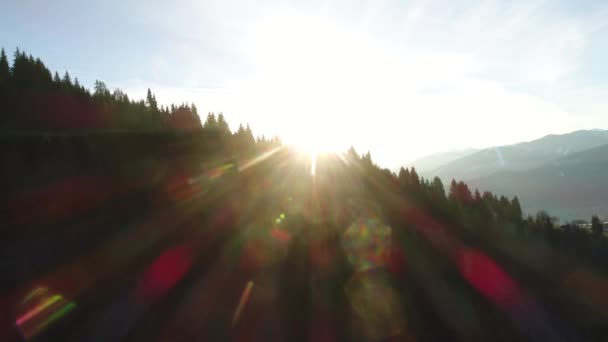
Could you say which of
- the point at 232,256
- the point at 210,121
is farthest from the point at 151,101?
the point at 232,256

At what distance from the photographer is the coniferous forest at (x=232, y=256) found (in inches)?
1080

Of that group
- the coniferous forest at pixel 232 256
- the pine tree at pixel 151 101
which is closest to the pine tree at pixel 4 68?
the coniferous forest at pixel 232 256

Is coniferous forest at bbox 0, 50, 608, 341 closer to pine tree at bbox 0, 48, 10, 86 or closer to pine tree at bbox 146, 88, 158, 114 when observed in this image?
pine tree at bbox 0, 48, 10, 86

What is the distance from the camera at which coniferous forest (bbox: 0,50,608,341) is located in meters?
27.4

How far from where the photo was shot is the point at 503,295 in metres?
48.0

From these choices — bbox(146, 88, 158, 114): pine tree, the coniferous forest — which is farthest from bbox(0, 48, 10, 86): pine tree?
bbox(146, 88, 158, 114): pine tree

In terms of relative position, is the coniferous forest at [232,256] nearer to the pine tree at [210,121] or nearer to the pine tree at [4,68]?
the pine tree at [4,68]

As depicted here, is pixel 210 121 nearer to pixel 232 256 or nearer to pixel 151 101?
pixel 151 101

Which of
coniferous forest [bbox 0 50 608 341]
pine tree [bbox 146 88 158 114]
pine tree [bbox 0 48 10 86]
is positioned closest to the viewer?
coniferous forest [bbox 0 50 608 341]

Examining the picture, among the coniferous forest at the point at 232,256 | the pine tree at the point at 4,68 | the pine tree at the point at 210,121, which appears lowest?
the coniferous forest at the point at 232,256

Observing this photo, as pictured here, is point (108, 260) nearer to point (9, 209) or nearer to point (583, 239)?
point (9, 209)

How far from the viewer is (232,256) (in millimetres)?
37500

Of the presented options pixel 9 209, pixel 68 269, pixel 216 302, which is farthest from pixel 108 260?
pixel 9 209

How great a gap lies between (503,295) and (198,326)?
3969 centimetres
